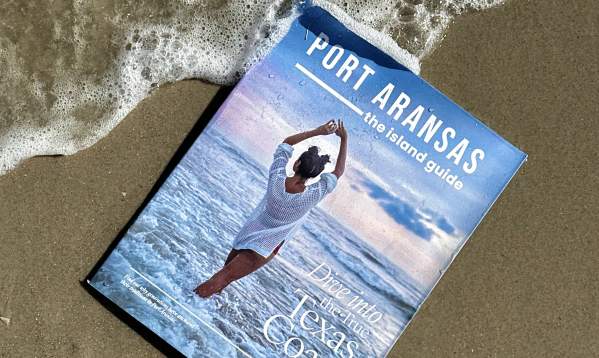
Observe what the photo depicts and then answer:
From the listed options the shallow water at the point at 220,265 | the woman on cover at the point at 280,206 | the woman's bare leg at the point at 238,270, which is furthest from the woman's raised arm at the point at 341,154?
the woman's bare leg at the point at 238,270

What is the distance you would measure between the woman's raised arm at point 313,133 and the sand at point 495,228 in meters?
0.30

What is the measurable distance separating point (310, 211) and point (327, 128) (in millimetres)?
230

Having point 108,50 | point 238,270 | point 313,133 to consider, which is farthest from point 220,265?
point 108,50

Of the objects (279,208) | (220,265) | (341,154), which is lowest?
(220,265)

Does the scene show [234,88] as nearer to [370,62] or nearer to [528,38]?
[370,62]

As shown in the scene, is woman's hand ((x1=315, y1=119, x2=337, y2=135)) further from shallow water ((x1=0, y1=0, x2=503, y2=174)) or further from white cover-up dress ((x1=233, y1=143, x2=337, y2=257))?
shallow water ((x1=0, y1=0, x2=503, y2=174))

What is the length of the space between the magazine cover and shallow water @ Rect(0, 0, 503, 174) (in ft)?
0.52

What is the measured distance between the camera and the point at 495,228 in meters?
1.41

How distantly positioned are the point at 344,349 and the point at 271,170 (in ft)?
1.72

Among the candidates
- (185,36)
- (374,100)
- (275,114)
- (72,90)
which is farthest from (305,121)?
(72,90)

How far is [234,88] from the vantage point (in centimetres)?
139

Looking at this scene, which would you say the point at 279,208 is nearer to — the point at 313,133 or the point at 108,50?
the point at 313,133

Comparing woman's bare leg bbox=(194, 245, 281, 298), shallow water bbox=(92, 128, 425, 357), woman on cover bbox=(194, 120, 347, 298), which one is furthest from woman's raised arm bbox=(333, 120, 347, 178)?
woman's bare leg bbox=(194, 245, 281, 298)

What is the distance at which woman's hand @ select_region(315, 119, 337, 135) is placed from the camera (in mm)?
1373
